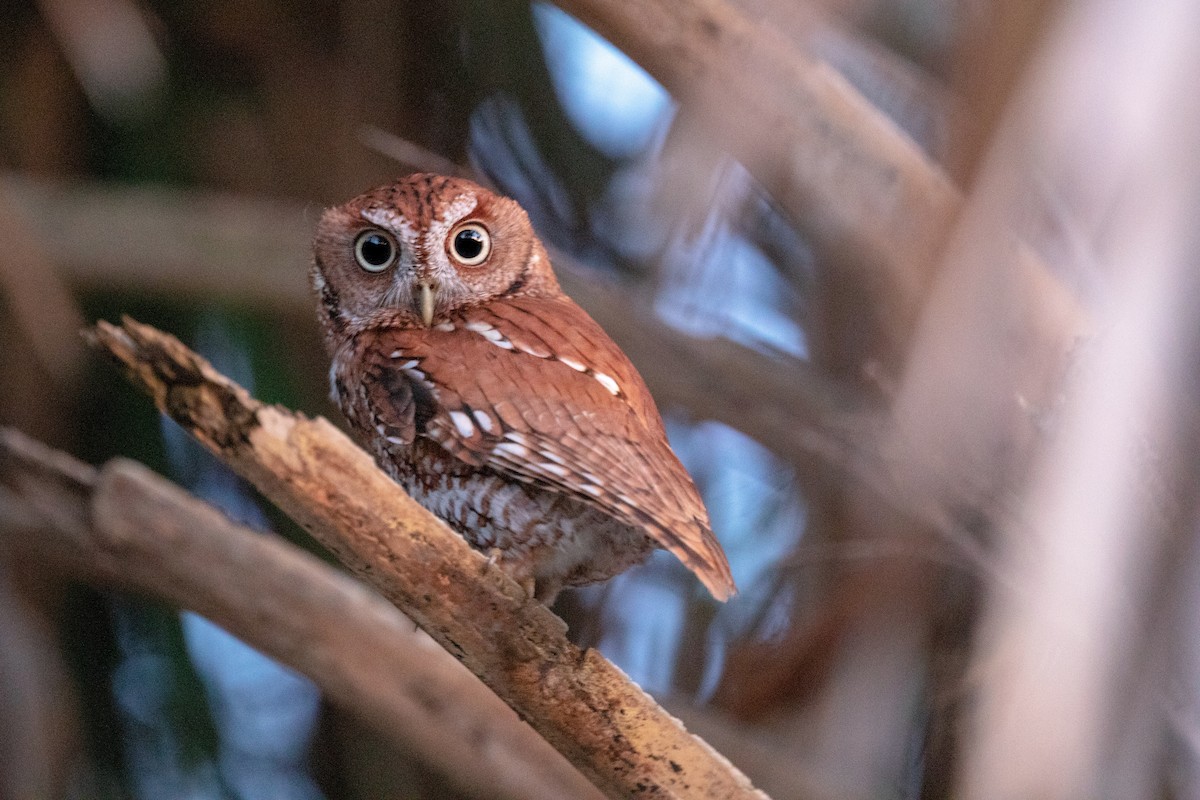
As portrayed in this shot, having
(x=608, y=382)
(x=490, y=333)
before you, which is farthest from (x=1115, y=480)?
(x=490, y=333)

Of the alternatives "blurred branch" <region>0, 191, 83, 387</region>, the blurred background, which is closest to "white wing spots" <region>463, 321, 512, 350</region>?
the blurred background

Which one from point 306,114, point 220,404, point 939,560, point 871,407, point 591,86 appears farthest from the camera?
point 306,114

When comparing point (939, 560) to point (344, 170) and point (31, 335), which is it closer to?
point (344, 170)

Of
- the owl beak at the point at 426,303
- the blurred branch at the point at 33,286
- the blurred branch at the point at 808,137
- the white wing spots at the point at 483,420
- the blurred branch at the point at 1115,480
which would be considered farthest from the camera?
the blurred branch at the point at 33,286

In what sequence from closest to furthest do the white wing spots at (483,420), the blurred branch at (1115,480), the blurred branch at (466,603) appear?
1. the blurred branch at (466,603)
2. the white wing spots at (483,420)
3. the blurred branch at (1115,480)

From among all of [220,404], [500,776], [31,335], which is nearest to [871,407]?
[500,776]

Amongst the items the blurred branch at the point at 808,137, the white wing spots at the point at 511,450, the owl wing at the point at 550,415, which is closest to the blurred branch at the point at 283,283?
the blurred branch at the point at 808,137

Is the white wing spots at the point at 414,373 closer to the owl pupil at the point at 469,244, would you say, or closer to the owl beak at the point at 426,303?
the owl beak at the point at 426,303
